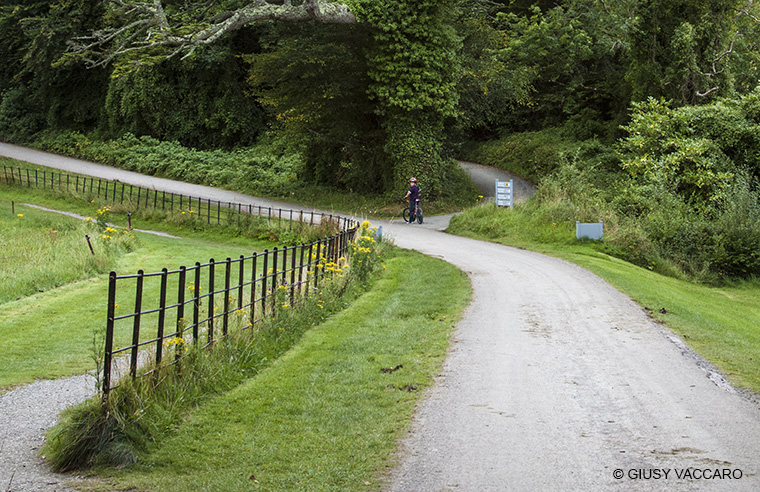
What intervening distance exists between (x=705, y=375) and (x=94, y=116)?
48411mm

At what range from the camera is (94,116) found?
49812mm

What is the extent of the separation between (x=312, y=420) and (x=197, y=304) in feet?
7.22

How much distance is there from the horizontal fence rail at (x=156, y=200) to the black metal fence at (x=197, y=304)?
6821 mm

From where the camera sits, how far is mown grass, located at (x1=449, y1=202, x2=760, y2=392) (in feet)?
34.1

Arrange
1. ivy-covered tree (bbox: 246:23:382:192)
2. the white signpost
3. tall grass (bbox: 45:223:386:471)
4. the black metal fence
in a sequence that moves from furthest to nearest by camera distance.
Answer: ivy-covered tree (bbox: 246:23:382:192), the white signpost, the black metal fence, tall grass (bbox: 45:223:386:471)

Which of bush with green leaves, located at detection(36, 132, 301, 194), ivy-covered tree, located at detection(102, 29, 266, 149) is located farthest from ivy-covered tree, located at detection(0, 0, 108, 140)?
ivy-covered tree, located at detection(102, 29, 266, 149)

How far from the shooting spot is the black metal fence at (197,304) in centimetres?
721

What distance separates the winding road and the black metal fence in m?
1.69

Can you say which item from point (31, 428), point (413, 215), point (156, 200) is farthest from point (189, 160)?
point (31, 428)

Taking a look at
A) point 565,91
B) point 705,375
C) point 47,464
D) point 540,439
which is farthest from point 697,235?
point 565,91

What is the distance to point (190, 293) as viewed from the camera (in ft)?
58.4

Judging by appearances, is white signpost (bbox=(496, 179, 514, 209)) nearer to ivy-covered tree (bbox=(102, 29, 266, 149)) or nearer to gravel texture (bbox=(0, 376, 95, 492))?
gravel texture (bbox=(0, 376, 95, 492))

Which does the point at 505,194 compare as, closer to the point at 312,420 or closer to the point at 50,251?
the point at 50,251

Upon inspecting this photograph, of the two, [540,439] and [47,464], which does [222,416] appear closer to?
[47,464]
